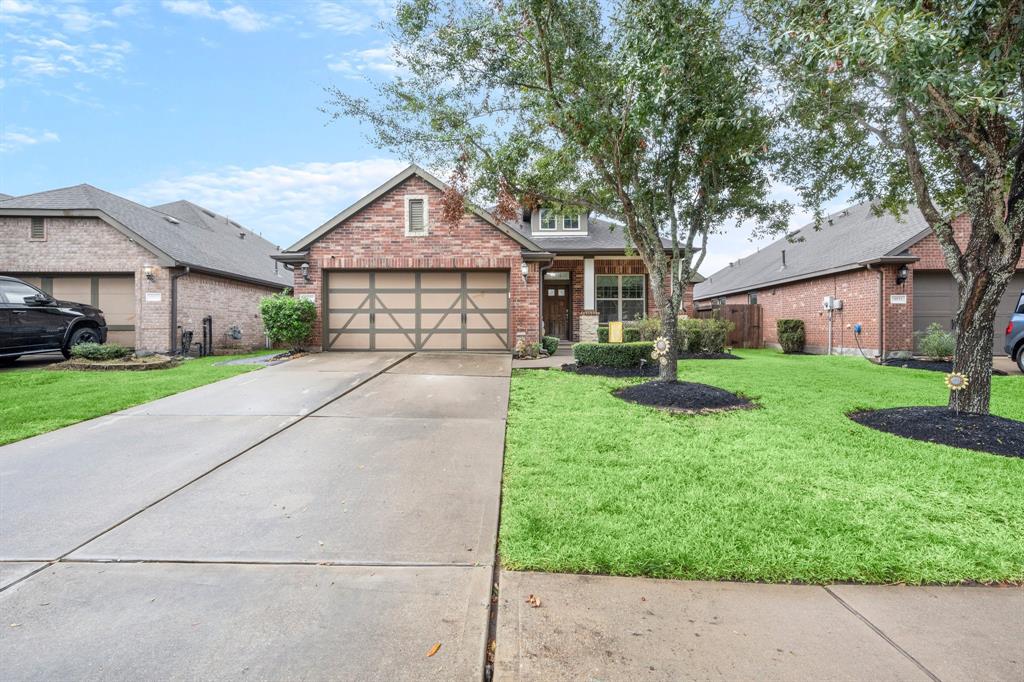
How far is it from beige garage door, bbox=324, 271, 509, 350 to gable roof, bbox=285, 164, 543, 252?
1.08 metres

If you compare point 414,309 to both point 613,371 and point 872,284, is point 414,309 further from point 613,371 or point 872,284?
point 872,284

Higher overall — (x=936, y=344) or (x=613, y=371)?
(x=936, y=344)

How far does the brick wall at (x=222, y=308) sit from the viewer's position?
45.5 feet

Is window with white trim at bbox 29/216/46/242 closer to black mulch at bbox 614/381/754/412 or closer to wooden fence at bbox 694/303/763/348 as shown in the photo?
black mulch at bbox 614/381/754/412

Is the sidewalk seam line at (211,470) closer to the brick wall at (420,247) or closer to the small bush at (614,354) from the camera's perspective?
the small bush at (614,354)

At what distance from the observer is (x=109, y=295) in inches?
527

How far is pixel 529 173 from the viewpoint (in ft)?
28.3

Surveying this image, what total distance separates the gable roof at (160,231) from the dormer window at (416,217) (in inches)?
259

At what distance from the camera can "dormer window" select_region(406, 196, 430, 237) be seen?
12.8 metres

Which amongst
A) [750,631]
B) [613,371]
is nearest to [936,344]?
[613,371]

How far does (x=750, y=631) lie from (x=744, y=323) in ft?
62.8

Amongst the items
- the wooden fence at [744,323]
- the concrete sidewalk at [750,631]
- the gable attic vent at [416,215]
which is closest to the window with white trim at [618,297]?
the wooden fence at [744,323]

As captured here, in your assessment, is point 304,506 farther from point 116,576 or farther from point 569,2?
point 569,2

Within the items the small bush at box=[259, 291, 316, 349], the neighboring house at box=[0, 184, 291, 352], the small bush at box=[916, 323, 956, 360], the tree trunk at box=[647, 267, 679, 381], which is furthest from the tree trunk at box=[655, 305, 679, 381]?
the neighboring house at box=[0, 184, 291, 352]
